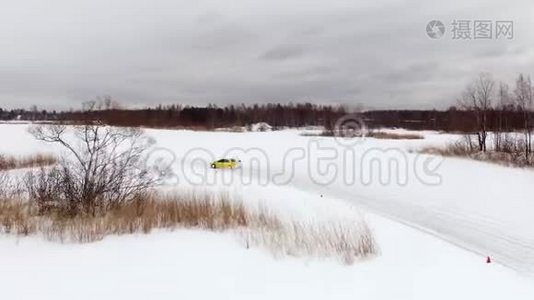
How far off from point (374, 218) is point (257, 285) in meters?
7.16

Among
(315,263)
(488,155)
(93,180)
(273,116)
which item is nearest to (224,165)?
(488,155)

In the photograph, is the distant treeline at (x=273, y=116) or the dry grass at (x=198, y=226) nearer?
the dry grass at (x=198, y=226)

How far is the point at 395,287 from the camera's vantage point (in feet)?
18.3

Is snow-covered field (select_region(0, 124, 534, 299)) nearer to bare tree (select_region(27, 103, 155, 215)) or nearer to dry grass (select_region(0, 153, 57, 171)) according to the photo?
bare tree (select_region(27, 103, 155, 215))

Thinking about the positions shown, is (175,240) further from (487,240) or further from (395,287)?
(487,240)

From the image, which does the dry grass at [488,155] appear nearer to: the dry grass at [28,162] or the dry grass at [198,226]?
the dry grass at [198,226]

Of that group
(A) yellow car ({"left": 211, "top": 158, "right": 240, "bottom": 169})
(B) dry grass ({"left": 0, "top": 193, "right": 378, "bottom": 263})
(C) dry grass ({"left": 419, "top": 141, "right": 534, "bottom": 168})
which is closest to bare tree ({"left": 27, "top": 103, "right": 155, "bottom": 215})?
(B) dry grass ({"left": 0, "top": 193, "right": 378, "bottom": 263})

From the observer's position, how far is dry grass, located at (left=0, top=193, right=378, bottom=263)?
6977 millimetres

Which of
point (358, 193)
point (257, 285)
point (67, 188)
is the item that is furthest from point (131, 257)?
point (358, 193)

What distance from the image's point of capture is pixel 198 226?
8.18m

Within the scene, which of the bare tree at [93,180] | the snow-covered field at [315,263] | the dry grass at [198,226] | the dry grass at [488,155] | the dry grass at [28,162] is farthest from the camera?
the dry grass at [488,155]

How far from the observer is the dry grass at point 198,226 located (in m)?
6.98

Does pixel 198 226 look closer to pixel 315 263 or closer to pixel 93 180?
pixel 315 263

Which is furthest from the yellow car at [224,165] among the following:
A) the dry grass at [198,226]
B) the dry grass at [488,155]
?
the dry grass at [198,226]
